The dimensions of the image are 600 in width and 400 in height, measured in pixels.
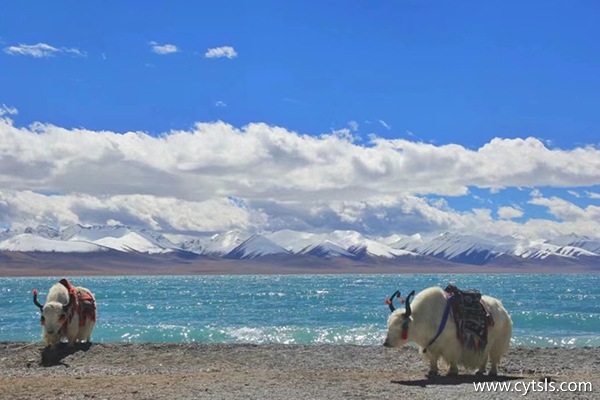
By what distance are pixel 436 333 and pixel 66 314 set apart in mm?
7477

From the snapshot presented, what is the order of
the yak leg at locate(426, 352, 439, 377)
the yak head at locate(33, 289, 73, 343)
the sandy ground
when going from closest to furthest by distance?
1. the sandy ground
2. the yak leg at locate(426, 352, 439, 377)
3. the yak head at locate(33, 289, 73, 343)

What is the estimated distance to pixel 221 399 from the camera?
916 centimetres

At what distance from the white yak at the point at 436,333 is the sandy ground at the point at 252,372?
0.30m

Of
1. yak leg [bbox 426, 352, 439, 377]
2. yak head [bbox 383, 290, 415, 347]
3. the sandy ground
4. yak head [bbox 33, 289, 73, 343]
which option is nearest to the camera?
the sandy ground

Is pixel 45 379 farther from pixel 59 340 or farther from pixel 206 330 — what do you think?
pixel 206 330

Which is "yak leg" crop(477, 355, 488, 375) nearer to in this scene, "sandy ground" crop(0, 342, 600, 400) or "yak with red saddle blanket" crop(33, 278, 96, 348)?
"sandy ground" crop(0, 342, 600, 400)

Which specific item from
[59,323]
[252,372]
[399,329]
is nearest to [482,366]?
[399,329]

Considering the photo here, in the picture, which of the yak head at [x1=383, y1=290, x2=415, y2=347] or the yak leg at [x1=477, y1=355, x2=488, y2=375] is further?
the yak leg at [x1=477, y1=355, x2=488, y2=375]

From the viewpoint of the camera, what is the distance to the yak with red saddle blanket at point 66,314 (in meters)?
14.6

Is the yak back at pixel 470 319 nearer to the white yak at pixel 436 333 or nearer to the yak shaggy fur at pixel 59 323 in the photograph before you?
the white yak at pixel 436 333

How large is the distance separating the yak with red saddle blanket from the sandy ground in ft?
1.10

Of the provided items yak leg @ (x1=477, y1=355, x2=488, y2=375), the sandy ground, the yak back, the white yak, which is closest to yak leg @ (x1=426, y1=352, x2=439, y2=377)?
the white yak

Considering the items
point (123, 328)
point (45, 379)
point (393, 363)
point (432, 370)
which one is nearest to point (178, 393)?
point (45, 379)

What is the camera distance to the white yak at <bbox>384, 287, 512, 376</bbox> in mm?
11180
